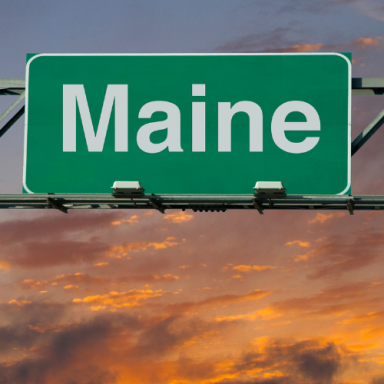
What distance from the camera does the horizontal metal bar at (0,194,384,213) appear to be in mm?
20781

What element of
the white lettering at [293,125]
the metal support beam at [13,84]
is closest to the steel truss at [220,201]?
the metal support beam at [13,84]

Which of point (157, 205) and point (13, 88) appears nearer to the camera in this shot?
point (157, 205)

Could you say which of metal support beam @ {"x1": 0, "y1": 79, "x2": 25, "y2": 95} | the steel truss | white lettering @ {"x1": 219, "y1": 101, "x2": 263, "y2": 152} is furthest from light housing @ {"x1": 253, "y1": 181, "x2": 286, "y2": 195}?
metal support beam @ {"x1": 0, "y1": 79, "x2": 25, "y2": 95}

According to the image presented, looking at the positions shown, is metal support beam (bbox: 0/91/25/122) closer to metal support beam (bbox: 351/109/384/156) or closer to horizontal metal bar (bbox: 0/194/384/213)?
horizontal metal bar (bbox: 0/194/384/213)

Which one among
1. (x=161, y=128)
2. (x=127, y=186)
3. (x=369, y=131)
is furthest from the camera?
(x=161, y=128)

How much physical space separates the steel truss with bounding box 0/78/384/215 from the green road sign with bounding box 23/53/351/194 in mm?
428

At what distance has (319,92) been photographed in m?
21.7

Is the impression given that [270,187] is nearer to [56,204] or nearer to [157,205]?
[157,205]


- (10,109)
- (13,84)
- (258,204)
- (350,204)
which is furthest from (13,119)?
(350,204)

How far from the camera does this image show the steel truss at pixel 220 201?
20.8 metres

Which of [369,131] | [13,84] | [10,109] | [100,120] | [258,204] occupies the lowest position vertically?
[258,204]

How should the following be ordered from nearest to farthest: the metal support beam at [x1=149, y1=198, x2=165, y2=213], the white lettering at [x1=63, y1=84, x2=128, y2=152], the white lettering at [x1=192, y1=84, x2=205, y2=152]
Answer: the metal support beam at [x1=149, y1=198, x2=165, y2=213]
the white lettering at [x1=192, y1=84, x2=205, y2=152]
the white lettering at [x1=63, y1=84, x2=128, y2=152]

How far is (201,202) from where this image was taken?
21.0 m

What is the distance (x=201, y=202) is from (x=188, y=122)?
253cm
